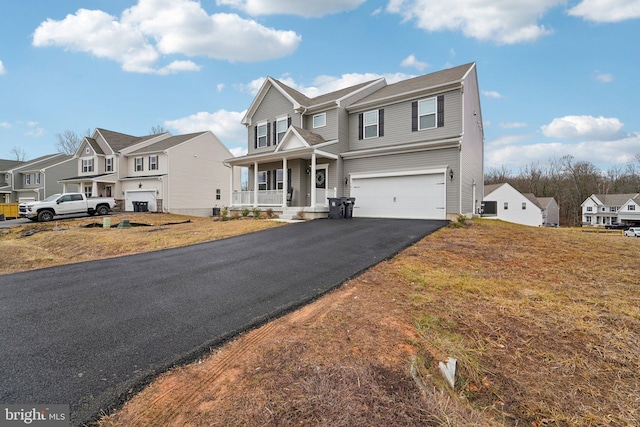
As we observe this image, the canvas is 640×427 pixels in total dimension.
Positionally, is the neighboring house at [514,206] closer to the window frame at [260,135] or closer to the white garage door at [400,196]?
the white garage door at [400,196]

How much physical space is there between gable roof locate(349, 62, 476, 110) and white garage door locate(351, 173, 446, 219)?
4264 millimetres

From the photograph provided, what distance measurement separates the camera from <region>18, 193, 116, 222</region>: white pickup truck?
18.4 metres

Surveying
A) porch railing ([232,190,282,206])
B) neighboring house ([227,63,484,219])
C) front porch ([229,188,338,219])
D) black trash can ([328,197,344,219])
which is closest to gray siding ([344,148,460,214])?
neighboring house ([227,63,484,219])

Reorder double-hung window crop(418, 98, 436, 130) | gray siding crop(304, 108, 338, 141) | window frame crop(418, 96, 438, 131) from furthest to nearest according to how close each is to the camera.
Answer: gray siding crop(304, 108, 338, 141) → double-hung window crop(418, 98, 436, 130) → window frame crop(418, 96, 438, 131)

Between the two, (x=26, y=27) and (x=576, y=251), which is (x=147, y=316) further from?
(x=26, y=27)

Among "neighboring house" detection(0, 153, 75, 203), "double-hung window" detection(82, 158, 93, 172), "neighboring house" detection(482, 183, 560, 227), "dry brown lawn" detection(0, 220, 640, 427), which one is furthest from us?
"neighboring house" detection(482, 183, 560, 227)

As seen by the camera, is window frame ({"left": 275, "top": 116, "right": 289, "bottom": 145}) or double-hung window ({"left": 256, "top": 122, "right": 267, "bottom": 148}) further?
double-hung window ({"left": 256, "top": 122, "right": 267, "bottom": 148})

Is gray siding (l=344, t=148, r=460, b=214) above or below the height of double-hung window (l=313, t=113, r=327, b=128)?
below

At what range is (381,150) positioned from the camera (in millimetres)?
14758

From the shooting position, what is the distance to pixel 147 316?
12.4ft

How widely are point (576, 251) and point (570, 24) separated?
1171cm

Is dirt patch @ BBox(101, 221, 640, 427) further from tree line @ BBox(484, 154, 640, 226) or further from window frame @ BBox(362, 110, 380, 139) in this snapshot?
tree line @ BBox(484, 154, 640, 226)

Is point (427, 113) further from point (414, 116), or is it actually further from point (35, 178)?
point (35, 178)

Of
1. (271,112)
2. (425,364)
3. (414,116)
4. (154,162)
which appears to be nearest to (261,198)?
(271,112)
